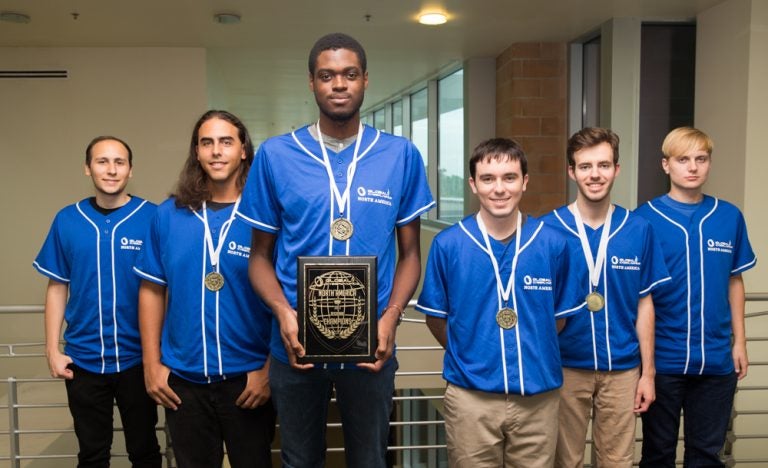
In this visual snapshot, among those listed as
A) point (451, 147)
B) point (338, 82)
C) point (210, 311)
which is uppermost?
point (451, 147)

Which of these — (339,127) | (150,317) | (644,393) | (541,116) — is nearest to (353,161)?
(339,127)

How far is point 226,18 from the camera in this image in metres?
4.90

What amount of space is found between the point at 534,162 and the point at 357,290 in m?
4.80

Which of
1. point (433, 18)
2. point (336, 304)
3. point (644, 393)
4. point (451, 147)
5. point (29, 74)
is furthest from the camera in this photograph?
point (451, 147)

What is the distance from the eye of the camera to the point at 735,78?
4344mm

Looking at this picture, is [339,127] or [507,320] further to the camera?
[507,320]

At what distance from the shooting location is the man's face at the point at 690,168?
2.14 meters

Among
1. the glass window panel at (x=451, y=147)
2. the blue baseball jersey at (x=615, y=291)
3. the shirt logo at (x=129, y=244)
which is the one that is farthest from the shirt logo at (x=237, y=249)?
the glass window panel at (x=451, y=147)

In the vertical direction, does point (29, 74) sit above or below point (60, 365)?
above

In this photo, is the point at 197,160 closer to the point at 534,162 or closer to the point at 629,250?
the point at 629,250

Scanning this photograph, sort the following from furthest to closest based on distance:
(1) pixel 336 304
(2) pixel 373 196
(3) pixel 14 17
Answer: (3) pixel 14 17, (2) pixel 373 196, (1) pixel 336 304

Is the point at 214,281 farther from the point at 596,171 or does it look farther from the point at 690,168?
the point at 690,168

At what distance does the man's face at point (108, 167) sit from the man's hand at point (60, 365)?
1.74 ft

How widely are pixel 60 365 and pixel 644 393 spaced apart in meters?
1.77
